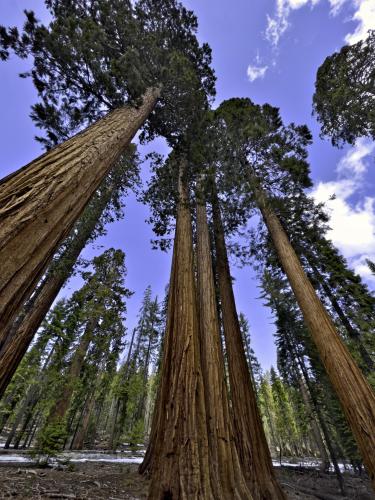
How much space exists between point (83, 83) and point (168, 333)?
19.4ft

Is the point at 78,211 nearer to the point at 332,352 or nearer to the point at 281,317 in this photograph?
the point at 332,352

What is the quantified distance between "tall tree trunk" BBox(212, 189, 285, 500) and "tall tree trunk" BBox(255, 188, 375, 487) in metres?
1.80

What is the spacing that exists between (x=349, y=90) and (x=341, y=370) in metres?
9.96

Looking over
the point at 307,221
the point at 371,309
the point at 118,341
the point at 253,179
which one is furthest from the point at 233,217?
the point at 118,341

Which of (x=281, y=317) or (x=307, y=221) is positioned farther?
(x=281, y=317)

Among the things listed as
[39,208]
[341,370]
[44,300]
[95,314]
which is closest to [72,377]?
[95,314]

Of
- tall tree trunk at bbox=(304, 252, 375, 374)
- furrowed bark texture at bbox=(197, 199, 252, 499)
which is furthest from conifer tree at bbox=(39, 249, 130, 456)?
tall tree trunk at bbox=(304, 252, 375, 374)

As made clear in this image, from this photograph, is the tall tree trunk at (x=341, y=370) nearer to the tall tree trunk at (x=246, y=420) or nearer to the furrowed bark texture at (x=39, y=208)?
the tall tree trunk at (x=246, y=420)

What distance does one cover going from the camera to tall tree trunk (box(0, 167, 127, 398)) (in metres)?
5.20

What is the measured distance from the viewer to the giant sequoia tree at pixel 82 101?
144 centimetres

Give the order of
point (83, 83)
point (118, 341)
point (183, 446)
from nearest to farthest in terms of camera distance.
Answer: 1. point (183, 446)
2. point (83, 83)
3. point (118, 341)

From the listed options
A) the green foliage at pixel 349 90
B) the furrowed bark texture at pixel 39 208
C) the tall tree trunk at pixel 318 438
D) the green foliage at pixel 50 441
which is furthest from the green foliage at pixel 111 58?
the tall tree trunk at pixel 318 438

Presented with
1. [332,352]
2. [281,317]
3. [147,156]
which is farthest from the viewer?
[281,317]

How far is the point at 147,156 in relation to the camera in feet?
24.1
